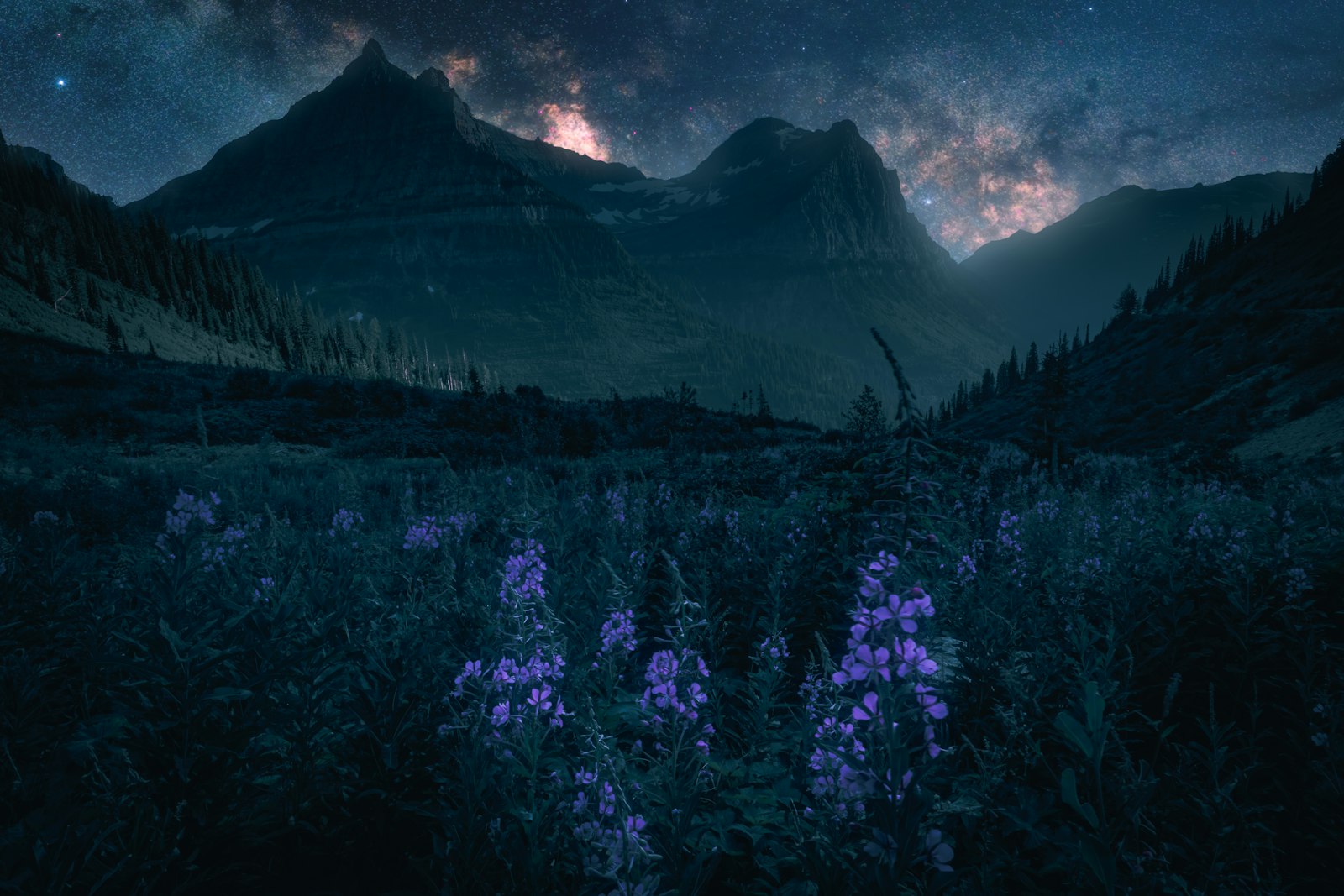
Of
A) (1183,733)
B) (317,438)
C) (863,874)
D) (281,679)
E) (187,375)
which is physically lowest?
(1183,733)

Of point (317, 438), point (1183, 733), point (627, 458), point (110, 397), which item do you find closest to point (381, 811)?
point (1183, 733)

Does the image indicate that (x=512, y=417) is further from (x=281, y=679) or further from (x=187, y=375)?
(x=281, y=679)

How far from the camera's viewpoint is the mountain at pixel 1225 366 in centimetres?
3844

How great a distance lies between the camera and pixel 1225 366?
58.6m

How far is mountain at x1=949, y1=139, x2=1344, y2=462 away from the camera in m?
38.4

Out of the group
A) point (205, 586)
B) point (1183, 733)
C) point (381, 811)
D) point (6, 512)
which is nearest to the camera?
point (381, 811)

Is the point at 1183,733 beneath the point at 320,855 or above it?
beneath

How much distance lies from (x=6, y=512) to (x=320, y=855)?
43.7 ft

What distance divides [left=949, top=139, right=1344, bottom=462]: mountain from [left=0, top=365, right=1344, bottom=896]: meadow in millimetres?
30793

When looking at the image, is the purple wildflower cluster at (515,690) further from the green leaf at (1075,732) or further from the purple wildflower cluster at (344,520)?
the purple wildflower cluster at (344,520)

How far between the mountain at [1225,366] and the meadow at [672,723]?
3079cm

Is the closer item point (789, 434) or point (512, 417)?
point (512, 417)

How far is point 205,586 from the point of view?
463cm

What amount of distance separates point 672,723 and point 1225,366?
81290mm
